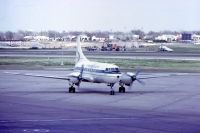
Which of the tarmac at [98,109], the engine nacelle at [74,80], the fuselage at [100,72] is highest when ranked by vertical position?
the fuselage at [100,72]

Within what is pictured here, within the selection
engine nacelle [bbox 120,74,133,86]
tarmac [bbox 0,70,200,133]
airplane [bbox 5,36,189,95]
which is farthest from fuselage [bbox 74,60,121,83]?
tarmac [bbox 0,70,200,133]

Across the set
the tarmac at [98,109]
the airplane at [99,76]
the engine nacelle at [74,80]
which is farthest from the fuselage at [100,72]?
the tarmac at [98,109]

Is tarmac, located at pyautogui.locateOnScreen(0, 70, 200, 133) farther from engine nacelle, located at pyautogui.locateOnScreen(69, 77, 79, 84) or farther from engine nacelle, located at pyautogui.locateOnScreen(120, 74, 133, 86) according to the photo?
engine nacelle, located at pyautogui.locateOnScreen(120, 74, 133, 86)

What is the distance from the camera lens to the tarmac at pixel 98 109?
26.9 m

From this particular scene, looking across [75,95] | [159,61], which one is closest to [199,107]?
[75,95]

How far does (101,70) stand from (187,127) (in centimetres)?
2057

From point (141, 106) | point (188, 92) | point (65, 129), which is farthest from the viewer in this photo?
point (188, 92)

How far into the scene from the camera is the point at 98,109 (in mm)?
35312

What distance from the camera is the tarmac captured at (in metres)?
26.9

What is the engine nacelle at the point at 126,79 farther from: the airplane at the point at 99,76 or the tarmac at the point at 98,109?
the tarmac at the point at 98,109

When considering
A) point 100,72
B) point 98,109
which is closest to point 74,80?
point 100,72

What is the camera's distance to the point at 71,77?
47.6 metres

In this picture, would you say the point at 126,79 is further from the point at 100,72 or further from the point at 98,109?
the point at 98,109

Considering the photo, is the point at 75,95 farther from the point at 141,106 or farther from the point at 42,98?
the point at 141,106
